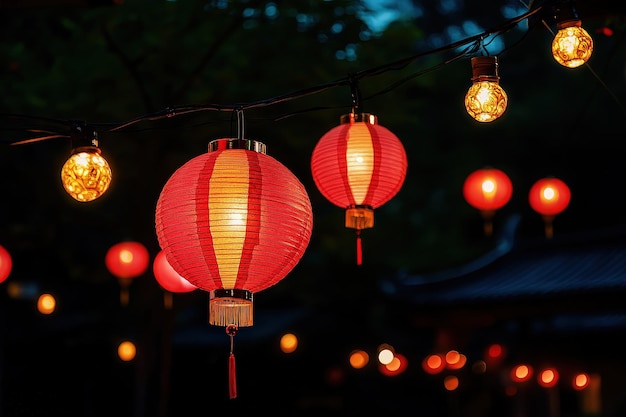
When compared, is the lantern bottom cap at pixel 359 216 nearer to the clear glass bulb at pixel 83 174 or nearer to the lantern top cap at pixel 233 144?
the lantern top cap at pixel 233 144

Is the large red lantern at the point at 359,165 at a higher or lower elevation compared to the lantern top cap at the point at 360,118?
lower

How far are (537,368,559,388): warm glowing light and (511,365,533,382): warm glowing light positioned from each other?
16cm

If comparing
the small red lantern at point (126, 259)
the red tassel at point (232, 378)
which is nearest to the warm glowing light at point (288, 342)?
the small red lantern at point (126, 259)

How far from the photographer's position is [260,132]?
1332 cm

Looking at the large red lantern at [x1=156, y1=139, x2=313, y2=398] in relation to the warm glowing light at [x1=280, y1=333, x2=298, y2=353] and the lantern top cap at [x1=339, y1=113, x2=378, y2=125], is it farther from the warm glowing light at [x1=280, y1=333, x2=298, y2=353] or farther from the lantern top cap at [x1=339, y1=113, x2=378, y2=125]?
the warm glowing light at [x1=280, y1=333, x2=298, y2=353]

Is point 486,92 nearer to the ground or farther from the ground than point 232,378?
farther from the ground

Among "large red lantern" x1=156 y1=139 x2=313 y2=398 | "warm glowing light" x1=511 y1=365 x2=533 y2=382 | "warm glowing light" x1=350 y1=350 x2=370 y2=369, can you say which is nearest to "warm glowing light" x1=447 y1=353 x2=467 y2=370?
"warm glowing light" x1=511 y1=365 x2=533 y2=382

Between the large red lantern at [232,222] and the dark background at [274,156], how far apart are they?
785 mm

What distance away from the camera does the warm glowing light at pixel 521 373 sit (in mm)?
14547

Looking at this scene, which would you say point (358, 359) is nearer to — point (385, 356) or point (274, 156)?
point (385, 356)

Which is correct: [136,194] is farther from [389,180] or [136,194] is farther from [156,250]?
[389,180]

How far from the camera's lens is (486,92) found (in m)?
6.09

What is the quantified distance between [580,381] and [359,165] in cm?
999

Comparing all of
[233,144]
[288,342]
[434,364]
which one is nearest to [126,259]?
[233,144]
